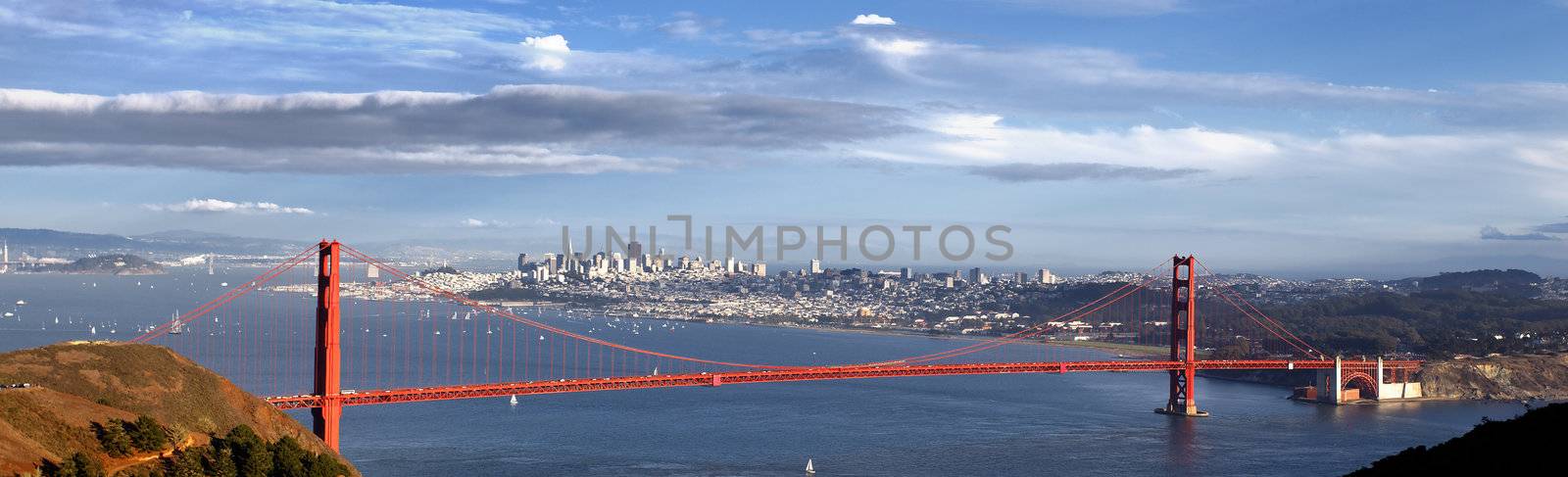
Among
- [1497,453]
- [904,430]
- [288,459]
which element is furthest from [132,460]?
[904,430]

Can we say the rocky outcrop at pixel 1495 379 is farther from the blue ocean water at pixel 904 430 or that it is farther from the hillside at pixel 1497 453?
the hillside at pixel 1497 453

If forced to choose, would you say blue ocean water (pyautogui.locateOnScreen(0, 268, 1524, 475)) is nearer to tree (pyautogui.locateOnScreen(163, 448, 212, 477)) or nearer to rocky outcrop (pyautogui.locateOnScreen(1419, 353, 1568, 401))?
rocky outcrop (pyautogui.locateOnScreen(1419, 353, 1568, 401))

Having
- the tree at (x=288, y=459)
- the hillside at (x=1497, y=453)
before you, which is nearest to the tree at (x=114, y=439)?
the tree at (x=288, y=459)

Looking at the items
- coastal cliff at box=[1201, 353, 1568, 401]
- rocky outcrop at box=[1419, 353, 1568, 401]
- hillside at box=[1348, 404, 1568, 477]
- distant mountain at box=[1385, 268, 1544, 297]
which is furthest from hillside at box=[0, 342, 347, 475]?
distant mountain at box=[1385, 268, 1544, 297]

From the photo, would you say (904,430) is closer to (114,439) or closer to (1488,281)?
(114,439)

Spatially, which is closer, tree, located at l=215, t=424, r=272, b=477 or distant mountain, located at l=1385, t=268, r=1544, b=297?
tree, located at l=215, t=424, r=272, b=477

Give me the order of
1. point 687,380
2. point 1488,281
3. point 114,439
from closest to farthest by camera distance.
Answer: point 114,439, point 687,380, point 1488,281

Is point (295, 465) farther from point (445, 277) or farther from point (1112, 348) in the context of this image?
point (445, 277)
